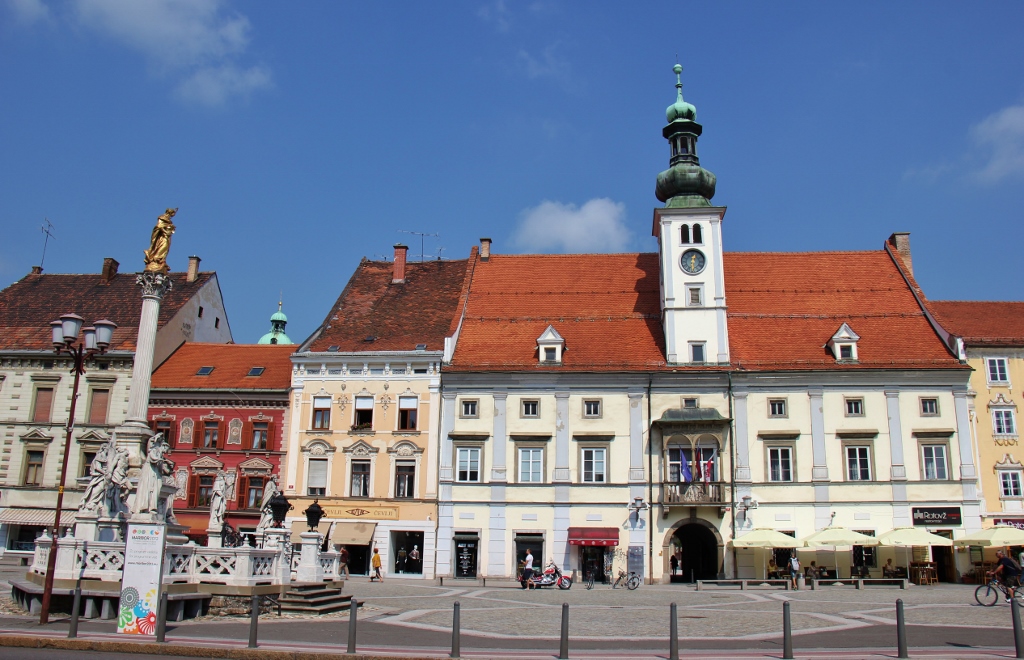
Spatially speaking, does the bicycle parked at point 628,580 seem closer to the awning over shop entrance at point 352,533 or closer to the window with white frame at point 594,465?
the window with white frame at point 594,465

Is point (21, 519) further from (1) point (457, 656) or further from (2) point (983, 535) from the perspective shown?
(2) point (983, 535)

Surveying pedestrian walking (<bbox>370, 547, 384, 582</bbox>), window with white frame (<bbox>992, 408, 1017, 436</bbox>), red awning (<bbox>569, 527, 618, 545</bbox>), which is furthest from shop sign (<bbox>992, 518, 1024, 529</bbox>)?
pedestrian walking (<bbox>370, 547, 384, 582</bbox>)

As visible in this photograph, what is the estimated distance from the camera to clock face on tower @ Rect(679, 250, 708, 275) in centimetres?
4022

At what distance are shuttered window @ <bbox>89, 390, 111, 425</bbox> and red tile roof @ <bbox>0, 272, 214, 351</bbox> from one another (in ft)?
7.51

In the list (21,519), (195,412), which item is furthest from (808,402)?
(21,519)

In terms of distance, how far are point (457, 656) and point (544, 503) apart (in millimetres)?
24626

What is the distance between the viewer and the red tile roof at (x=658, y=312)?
38.7 m

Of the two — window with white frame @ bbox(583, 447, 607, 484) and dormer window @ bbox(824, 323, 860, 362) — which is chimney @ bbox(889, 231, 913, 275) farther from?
window with white frame @ bbox(583, 447, 607, 484)

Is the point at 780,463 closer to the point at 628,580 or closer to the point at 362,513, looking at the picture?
the point at 628,580

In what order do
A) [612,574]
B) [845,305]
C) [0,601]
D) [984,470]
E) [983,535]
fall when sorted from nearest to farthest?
[0,601] → [983,535] → [612,574] → [984,470] → [845,305]

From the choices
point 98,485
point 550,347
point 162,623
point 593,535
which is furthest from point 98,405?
point 162,623

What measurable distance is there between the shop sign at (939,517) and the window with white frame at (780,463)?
5.27 meters

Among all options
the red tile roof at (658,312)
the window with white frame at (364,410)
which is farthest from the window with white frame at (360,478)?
the red tile roof at (658,312)

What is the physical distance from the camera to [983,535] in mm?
31750
